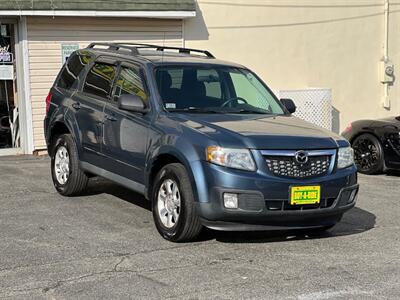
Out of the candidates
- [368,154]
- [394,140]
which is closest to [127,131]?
[394,140]

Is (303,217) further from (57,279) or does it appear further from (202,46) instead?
(202,46)

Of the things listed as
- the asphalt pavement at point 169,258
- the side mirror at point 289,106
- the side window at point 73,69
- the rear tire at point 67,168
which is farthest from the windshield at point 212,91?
the rear tire at point 67,168

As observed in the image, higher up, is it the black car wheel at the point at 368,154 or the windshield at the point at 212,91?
the windshield at the point at 212,91

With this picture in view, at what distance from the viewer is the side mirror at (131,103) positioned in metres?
6.39

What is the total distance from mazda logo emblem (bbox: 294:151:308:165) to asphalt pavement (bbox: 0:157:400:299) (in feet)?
2.78

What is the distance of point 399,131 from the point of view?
33.5 ft

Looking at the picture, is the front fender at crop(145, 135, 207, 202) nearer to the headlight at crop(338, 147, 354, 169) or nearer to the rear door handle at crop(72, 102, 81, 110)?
the headlight at crop(338, 147, 354, 169)

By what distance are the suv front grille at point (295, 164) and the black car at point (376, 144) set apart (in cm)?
473

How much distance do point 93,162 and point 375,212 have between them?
11.3 feet

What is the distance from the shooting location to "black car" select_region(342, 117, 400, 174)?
404 inches

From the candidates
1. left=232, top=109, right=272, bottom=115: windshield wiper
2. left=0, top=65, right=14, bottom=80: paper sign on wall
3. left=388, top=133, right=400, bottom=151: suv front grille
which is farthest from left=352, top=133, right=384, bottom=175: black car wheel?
left=0, top=65, right=14, bottom=80: paper sign on wall

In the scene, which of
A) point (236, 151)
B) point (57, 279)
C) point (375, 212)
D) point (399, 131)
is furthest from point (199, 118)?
point (399, 131)

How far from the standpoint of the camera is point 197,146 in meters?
5.72

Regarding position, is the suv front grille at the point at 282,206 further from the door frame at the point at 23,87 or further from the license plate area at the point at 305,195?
the door frame at the point at 23,87
